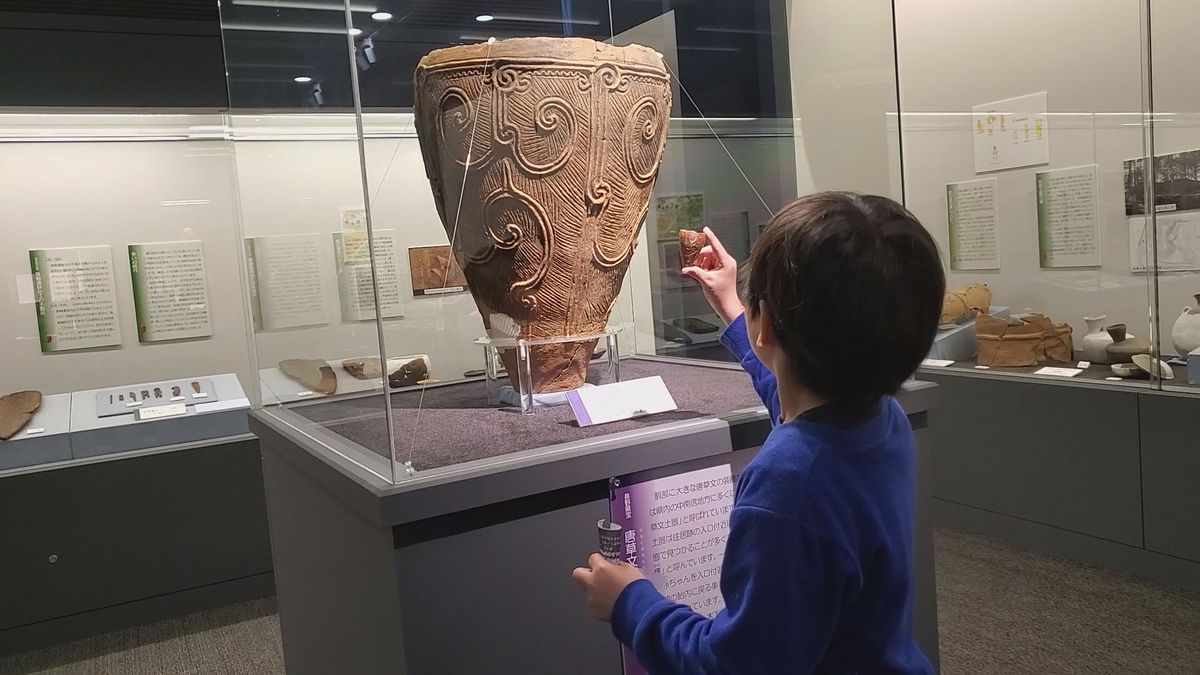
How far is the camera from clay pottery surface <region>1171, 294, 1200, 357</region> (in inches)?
108

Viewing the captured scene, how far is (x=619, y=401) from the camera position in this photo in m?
1.47

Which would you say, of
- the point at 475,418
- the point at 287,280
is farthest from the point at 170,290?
the point at 475,418

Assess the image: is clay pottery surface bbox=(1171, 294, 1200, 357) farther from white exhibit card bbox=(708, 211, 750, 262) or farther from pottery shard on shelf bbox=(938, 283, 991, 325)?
white exhibit card bbox=(708, 211, 750, 262)

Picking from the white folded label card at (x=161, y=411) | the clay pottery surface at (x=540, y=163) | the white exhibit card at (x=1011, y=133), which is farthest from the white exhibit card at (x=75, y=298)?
the white exhibit card at (x=1011, y=133)

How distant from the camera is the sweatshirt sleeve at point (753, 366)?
1.33m

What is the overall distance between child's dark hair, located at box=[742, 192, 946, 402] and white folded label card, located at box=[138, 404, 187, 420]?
2.64m

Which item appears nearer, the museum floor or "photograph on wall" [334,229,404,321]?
"photograph on wall" [334,229,404,321]

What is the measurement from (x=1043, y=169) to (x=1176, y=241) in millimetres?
616

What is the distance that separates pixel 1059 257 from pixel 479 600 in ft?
9.65

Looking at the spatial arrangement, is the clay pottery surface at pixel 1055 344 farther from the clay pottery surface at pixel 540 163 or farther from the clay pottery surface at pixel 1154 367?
the clay pottery surface at pixel 540 163

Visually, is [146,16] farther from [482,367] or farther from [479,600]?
[479,600]

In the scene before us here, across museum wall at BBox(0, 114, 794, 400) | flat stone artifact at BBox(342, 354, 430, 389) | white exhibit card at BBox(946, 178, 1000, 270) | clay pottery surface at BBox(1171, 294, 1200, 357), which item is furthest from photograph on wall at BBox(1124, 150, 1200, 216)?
flat stone artifact at BBox(342, 354, 430, 389)

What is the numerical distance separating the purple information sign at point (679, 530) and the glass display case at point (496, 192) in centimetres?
13

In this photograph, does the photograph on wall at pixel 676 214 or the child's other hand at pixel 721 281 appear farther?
the photograph on wall at pixel 676 214
